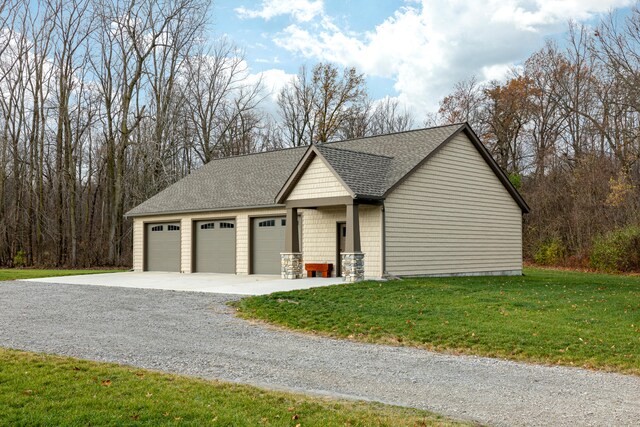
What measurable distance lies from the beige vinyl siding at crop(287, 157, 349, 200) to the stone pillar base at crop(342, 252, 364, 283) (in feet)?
6.31

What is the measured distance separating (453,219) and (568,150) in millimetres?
20131

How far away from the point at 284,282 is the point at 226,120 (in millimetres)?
26224

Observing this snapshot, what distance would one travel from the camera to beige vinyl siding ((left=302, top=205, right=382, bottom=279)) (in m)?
19.3

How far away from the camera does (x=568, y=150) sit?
38.3 meters

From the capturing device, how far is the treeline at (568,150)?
29.0 metres

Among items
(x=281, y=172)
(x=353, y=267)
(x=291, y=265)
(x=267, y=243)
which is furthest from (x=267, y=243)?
(x=353, y=267)

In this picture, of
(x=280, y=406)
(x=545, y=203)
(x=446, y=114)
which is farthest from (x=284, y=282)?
(x=446, y=114)

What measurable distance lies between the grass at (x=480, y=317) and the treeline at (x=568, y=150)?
36.2 feet

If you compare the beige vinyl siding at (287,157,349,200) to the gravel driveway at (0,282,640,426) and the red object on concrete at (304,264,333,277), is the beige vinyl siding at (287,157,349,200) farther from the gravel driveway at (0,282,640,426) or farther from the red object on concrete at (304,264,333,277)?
the gravel driveway at (0,282,640,426)

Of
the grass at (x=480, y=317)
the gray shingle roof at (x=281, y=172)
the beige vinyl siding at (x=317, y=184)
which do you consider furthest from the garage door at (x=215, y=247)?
the grass at (x=480, y=317)

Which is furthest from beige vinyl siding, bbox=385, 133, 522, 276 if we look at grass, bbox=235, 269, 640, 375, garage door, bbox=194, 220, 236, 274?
garage door, bbox=194, 220, 236, 274

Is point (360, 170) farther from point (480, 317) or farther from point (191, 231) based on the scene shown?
point (191, 231)

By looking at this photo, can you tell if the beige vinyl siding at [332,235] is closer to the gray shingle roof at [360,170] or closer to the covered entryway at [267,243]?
the gray shingle roof at [360,170]

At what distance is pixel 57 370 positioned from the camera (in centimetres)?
741
